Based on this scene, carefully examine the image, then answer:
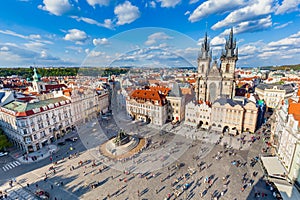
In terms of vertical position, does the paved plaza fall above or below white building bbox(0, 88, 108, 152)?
below

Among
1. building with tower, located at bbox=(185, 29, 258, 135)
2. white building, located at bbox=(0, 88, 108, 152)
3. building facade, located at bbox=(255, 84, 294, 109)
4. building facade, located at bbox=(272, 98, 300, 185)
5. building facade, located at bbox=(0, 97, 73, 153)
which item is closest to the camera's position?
building facade, located at bbox=(272, 98, 300, 185)

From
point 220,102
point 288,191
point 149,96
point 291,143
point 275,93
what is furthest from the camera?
point 275,93

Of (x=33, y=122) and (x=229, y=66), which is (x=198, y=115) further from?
(x=33, y=122)

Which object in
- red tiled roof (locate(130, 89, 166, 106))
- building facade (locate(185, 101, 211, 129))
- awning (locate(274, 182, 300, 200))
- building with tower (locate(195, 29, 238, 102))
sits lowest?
awning (locate(274, 182, 300, 200))

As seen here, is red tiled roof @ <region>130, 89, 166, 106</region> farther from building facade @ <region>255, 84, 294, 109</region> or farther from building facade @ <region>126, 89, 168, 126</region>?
building facade @ <region>255, 84, 294, 109</region>

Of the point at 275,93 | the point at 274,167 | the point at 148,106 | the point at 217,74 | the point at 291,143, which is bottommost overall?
the point at 274,167

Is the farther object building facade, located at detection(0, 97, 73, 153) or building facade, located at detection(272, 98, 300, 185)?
building facade, located at detection(0, 97, 73, 153)

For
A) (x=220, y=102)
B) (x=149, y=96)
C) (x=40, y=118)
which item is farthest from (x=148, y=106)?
(x=40, y=118)

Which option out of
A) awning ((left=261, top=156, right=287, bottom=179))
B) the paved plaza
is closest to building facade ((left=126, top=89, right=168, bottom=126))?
the paved plaza

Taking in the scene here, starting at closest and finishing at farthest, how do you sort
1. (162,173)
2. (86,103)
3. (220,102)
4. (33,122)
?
(162,173) → (33,122) → (220,102) → (86,103)
